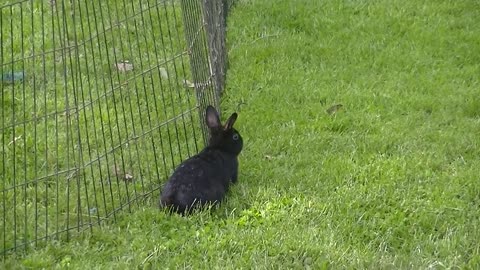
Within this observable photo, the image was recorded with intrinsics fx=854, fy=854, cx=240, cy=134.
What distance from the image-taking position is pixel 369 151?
595 cm

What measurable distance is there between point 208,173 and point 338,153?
116cm

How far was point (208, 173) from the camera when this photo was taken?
17.0ft

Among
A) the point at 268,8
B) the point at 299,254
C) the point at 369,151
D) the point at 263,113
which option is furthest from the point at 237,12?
the point at 299,254

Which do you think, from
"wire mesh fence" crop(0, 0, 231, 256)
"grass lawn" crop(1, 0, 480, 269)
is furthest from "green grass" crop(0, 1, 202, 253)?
"grass lawn" crop(1, 0, 480, 269)

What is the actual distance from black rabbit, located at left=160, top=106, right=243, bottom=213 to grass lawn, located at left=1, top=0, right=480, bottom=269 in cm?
10

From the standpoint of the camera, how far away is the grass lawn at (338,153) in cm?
462

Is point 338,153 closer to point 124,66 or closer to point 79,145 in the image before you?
point 79,145

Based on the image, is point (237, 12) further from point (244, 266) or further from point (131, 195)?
point (244, 266)

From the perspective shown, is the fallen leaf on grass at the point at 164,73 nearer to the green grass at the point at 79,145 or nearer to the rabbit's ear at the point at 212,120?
the green grass at the point at 79,145

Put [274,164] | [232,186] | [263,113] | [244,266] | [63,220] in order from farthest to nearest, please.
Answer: [263,113], [274,164], [232,186], [63,220], [244,266]

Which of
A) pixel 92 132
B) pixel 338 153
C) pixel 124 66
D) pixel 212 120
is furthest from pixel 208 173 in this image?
pixel 124 66

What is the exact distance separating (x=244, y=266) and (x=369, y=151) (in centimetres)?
182

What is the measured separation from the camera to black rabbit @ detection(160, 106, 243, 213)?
5.01 metres

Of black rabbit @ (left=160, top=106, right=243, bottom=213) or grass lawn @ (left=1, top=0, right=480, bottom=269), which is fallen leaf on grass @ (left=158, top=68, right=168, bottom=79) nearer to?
grass lawn @ (left=1, top=0, right=480, bottom=269)
